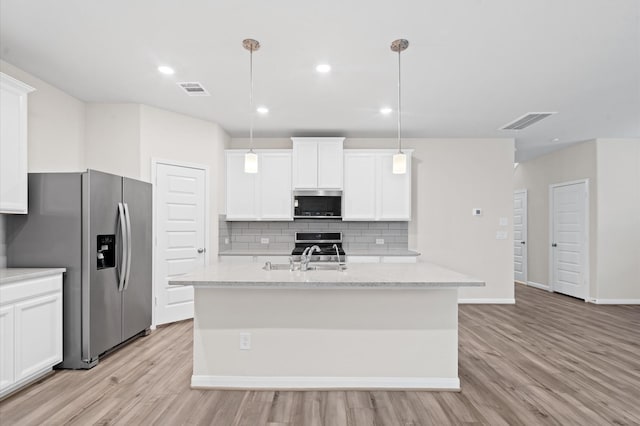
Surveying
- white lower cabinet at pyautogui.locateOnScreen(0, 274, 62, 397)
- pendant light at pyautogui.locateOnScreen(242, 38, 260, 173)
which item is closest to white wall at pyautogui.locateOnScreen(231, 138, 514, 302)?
pendant light at pyautogui.locateOnScreen(242, 38, 260, 173)

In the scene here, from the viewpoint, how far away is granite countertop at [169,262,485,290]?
240 cm

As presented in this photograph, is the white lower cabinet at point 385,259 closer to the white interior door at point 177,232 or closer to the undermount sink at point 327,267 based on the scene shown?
the undermount sink at point 327,267

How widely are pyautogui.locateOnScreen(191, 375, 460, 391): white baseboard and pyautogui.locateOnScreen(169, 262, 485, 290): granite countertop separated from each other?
0.73 meters

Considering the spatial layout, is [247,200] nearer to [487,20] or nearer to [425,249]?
[425,249]

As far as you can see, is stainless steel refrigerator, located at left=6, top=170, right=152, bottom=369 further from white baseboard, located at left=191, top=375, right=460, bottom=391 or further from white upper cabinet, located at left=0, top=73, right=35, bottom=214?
white baseboard, located at left=191, top=375, right=460, bottom=391

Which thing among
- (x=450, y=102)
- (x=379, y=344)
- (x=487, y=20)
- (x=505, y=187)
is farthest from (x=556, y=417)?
(x=505, y=187)

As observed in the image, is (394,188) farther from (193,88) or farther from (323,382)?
(323,382)

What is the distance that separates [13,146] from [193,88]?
1629 mm

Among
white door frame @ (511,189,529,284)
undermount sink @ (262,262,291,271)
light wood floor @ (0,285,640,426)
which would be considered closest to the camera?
light wood floor @ (0,285,640,426)

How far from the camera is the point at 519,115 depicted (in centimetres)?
450

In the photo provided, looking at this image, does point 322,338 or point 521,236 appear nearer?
point 322,338

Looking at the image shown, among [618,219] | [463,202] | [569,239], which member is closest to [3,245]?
[463,202]

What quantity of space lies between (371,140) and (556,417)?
4238mm

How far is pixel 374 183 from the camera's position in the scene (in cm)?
524
